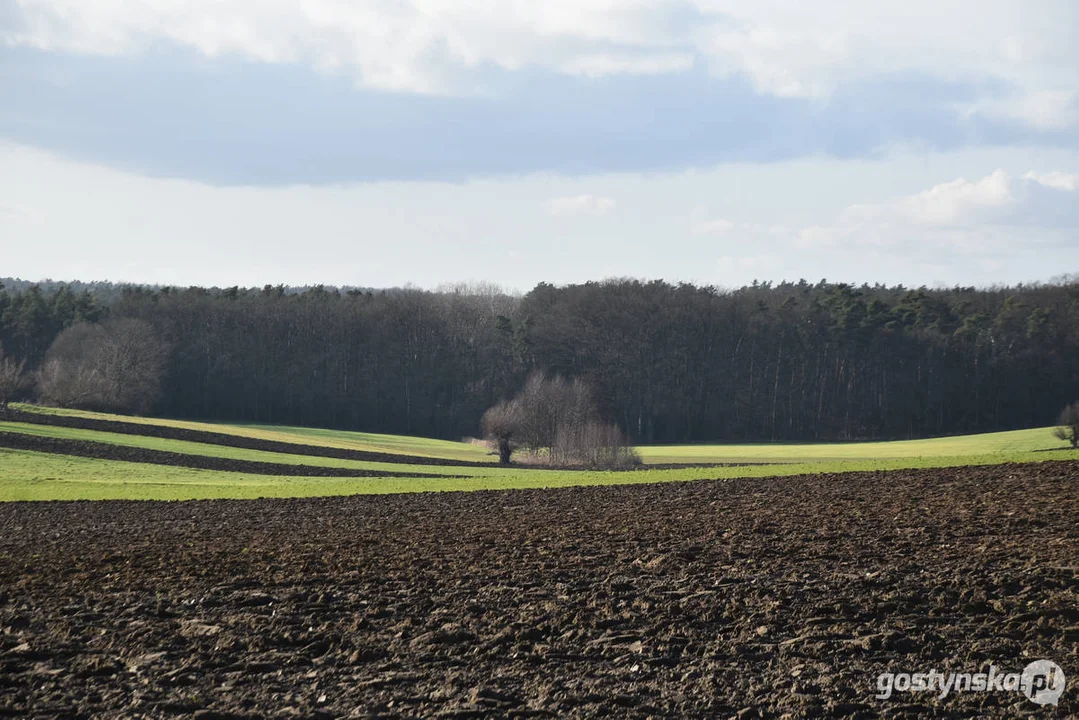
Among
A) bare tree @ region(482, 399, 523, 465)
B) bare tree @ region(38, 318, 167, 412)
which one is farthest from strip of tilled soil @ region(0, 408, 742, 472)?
bare tree @ region(38, 318, 167, 412)

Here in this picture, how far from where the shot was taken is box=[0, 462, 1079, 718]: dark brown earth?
9.52 m

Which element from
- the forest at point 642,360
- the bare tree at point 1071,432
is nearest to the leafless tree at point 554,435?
the bare tree at point 1071,432

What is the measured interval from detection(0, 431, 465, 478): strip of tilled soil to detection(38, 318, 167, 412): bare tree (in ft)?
110

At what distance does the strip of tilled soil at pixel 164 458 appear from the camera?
4641cm

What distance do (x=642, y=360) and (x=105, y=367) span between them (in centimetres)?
4825

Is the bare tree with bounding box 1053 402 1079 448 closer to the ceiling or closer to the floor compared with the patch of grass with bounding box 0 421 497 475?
closer to the ceiling

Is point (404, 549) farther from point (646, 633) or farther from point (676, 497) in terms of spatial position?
point (676, 497)

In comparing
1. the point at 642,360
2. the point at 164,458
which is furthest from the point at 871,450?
the point at 164,458

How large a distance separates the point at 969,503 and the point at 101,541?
61.9ft

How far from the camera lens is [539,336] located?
337ft

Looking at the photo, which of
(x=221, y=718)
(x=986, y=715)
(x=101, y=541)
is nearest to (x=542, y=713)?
(x=221, y=718)

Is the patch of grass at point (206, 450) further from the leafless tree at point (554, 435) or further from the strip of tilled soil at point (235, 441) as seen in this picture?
the leafless tree at point (554, 435)

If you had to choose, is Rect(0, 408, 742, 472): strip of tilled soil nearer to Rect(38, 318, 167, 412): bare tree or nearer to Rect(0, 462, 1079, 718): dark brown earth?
Rect(38, 318, 167, 412): bare tree

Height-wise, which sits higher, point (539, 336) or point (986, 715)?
point (539, 336)
